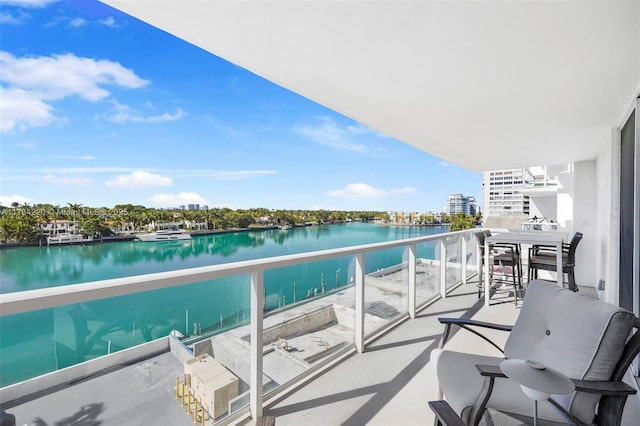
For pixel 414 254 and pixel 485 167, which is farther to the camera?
pixel 485 167

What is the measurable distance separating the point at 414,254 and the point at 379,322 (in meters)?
1.19

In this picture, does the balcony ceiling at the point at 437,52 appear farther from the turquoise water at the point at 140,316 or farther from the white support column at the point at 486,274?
the white support column at the point at 486,274

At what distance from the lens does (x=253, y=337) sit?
2.10 meters

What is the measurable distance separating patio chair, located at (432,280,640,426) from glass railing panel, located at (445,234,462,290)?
3471 mm

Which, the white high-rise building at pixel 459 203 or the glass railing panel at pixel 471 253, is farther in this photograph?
the white high-rise building at pixel 459 203

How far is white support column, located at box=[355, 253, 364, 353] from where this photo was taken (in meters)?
3.03

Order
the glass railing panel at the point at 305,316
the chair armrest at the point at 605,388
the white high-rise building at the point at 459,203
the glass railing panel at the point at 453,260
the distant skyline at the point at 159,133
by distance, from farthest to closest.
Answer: the white high-rise building at the point at 459,203 → the distant skyline at the point at 159,133 → the glass railing panel at the point at 453,260 → the glass railing panel at the point at 305,316 → the chair armrest at the point at 605,388

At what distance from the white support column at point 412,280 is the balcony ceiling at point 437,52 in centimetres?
183

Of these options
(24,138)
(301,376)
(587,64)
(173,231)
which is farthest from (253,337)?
(24,138)

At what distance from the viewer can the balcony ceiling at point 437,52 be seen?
1.84 metres

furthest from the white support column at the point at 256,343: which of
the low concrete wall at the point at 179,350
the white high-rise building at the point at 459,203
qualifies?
the white high-rise building at the point at 459,203

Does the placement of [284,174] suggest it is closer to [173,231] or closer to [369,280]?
[173,231]

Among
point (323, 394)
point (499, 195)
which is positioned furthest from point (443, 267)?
point (499, 195)

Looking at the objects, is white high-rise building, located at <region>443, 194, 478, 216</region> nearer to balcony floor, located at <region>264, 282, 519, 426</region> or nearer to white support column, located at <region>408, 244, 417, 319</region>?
white support column, located at <region>408, 244, 417, 319</region>
